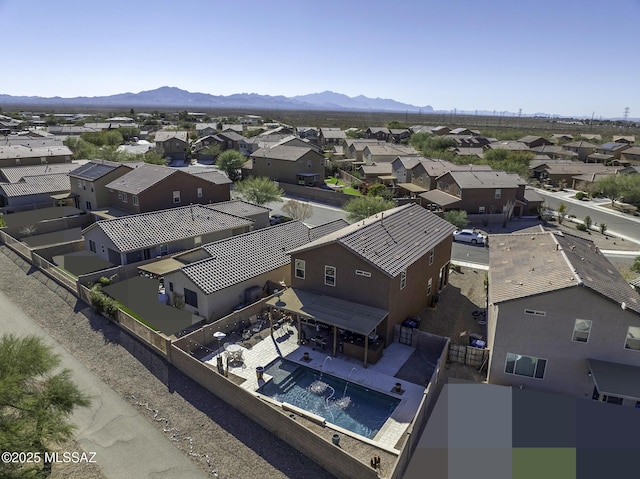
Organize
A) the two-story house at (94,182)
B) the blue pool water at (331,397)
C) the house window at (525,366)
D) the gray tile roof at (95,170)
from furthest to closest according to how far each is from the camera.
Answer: the gray tile roof at (95,170), the two-story house at (94,182), the house window at (525,366), the blue pool water at (331,397)

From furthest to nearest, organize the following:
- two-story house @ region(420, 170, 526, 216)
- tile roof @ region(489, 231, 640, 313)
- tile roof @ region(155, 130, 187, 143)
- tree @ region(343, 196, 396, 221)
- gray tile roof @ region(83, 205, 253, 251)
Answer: tile roof @ region(155, 130, 187, 143), two-story house @ region(420, 170, 526, 216), tree @ region(343, 196, 396, 221), gray tile roof @ region(83, 205, 253, 251), tile roof @ region(489, 231, 640, 313)

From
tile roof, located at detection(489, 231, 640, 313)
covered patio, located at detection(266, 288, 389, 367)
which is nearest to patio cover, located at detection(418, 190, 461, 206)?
tile roof, located at detection(489, 231, 640, 313)

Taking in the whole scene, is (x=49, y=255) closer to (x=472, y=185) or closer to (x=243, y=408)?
(x=243, y=408)

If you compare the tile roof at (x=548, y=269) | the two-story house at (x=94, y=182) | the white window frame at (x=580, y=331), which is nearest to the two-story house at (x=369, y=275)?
the tile roof at (x=548, y=269)

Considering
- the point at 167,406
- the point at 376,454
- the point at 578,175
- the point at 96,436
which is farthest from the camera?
the point at 578,175

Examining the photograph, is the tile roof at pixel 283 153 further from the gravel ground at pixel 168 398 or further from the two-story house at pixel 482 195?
the gravel ground at pixel 168 398

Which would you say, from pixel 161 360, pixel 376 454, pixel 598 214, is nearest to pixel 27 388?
pixel 161 360

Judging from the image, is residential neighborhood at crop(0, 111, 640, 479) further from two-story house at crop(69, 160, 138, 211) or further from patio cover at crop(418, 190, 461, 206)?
patio cover at crop(418, 190, 461, 206)
